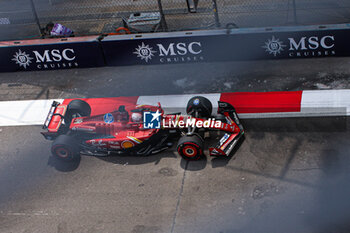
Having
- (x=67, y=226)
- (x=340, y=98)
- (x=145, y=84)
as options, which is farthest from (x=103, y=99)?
(x=340, y=98)

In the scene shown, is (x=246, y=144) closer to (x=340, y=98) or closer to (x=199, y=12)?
(x=340, y=98)

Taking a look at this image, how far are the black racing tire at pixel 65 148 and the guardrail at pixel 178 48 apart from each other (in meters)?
3.78

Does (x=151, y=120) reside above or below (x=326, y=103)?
below

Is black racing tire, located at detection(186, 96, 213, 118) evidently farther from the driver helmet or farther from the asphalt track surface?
the driver helmet

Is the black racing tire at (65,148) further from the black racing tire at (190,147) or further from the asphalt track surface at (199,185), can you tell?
the black racing tire at (190,147)

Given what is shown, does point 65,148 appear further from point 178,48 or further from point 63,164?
point 178,48

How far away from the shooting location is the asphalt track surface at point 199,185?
6.77 meters

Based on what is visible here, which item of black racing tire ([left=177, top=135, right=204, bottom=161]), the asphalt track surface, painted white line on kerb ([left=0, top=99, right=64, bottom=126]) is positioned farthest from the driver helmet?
painted white line on kerb ([left=0, top=99, right=64, bottom=126])

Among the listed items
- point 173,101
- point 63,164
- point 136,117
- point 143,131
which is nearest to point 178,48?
point 173,101

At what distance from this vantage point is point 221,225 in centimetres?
668

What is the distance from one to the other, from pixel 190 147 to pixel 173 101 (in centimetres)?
224

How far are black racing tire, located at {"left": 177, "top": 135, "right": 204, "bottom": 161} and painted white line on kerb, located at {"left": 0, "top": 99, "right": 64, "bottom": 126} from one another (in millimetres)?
3780

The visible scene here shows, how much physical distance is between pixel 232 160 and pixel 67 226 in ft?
10.7

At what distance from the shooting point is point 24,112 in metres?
10.2
